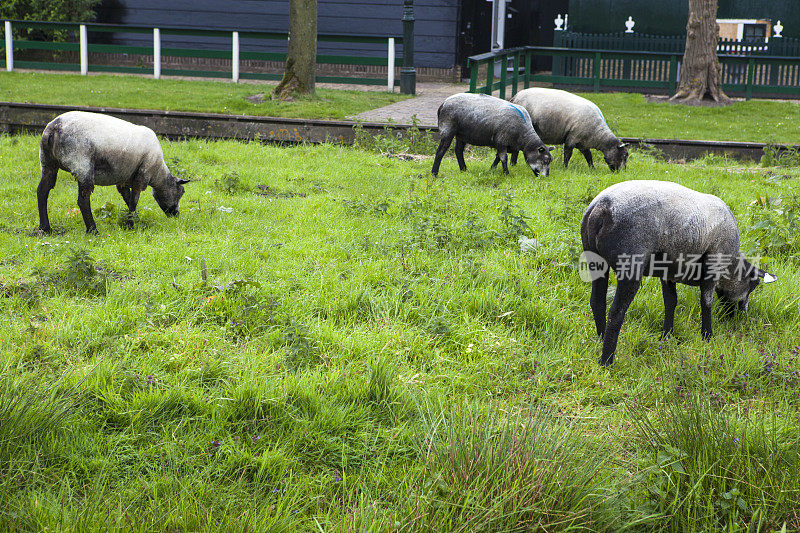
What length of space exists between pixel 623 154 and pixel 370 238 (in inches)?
196

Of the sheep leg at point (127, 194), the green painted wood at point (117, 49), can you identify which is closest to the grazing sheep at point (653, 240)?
the sheep leg at point (127, 194)

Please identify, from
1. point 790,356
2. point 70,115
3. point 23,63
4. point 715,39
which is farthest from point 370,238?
point 23,63

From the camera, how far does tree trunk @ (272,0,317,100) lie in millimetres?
15047

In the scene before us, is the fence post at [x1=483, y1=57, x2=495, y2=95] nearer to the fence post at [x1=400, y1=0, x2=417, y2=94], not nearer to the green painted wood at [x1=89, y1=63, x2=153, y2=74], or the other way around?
the fence post at [x1=400, y1=0, x2=417, y2=94]

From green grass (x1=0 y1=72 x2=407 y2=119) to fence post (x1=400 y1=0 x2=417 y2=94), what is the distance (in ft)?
1.65

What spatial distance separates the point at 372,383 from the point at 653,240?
69.8 inches

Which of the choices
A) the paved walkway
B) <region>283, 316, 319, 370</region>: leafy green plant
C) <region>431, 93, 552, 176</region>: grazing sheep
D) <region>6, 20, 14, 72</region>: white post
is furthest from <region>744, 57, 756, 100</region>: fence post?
<region>6, 20, 14, 72</region>: white post

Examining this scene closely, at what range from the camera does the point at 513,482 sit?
2.88 m

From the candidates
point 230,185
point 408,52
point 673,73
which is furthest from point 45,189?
point 673,73

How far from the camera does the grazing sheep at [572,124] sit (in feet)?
33.2

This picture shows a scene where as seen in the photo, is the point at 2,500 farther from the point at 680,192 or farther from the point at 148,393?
the point at 680,192

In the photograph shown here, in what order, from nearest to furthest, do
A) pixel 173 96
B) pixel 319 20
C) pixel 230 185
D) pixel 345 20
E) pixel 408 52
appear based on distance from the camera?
1. pixel 230 185
2. pixel 173 96
3. pixel 408 52
4. pixel 345 20
5. pixel 319 20

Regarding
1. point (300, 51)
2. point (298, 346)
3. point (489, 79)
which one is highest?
point (300, 51)

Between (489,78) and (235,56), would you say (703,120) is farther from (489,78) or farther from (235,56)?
(235,56)
